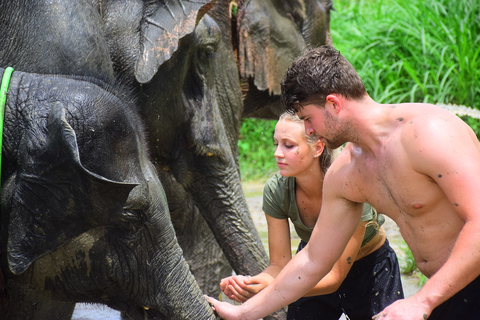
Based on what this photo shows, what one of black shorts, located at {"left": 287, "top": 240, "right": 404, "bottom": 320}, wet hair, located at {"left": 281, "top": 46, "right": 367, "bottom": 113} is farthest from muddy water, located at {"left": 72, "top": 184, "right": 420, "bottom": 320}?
wet hair, located at {"left": 281, "top": 46, "right": 367, "bottom": 113}

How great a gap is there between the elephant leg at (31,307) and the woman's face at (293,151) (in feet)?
3.97

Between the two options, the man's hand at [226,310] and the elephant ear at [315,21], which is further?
the elephant ear at [315,21]

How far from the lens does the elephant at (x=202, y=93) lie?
3.71 metres

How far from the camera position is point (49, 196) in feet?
8.12

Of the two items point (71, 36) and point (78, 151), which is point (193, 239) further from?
point (78, 151)

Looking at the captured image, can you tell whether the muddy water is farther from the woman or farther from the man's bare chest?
the man's bare chest

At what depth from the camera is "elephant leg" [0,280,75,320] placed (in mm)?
3355

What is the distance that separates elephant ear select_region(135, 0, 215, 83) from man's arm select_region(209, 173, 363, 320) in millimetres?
1213

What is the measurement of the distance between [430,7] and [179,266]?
5912mm

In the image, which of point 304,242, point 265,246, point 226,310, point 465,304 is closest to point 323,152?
point 304,242

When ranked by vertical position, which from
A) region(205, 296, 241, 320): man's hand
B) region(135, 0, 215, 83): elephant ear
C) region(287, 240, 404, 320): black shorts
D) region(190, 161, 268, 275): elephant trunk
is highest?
region(135, 0, 215, 83): elephant ear

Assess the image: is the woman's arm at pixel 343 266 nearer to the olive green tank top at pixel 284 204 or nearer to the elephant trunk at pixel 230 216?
the olive green tank top at pixel 284 204

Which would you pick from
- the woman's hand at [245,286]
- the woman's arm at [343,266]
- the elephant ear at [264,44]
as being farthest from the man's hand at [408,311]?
the elephant ear at [264,44]

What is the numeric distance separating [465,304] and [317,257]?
508 millimetres
